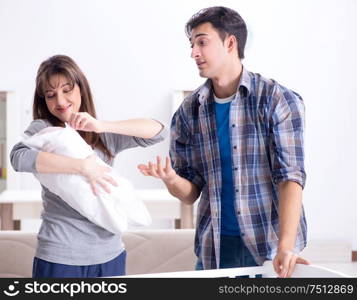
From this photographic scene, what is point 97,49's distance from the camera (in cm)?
457

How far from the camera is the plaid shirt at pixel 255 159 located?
1.43 meters

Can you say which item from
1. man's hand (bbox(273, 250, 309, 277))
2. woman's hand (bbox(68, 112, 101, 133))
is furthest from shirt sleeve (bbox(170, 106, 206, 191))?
man's hand (bbox(273, 250, 309, 277))

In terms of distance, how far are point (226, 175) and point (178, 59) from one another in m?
3.21

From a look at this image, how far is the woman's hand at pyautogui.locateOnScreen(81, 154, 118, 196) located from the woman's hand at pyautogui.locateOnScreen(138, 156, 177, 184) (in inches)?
5.0

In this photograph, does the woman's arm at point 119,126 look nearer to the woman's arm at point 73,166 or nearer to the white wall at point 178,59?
the woman's arm at point 73,166

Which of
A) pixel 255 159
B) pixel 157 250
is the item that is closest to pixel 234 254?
pixel 255 159

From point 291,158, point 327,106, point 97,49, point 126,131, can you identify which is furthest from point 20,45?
point 291,158

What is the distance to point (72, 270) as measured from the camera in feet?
4.88

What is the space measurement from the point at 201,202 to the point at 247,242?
0.17 m

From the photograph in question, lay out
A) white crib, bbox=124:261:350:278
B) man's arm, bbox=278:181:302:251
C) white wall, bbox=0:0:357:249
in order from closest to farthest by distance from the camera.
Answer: white crib, bbox=124:261:350:278 → man's arm, bbox=278:181:302:251 → white wall, bbox=0:0:357:249

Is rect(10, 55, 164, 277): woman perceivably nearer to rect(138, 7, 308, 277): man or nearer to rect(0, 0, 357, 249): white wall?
rect(138, 7, 308, 277): man

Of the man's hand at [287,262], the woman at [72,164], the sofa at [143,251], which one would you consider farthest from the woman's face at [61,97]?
the sofa at [143,251]

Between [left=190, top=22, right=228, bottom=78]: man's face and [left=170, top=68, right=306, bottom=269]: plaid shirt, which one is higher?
[left=190, top=22, right=228, bottom=78]: man's face

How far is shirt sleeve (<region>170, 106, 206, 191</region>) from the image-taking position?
1588 millimetres
